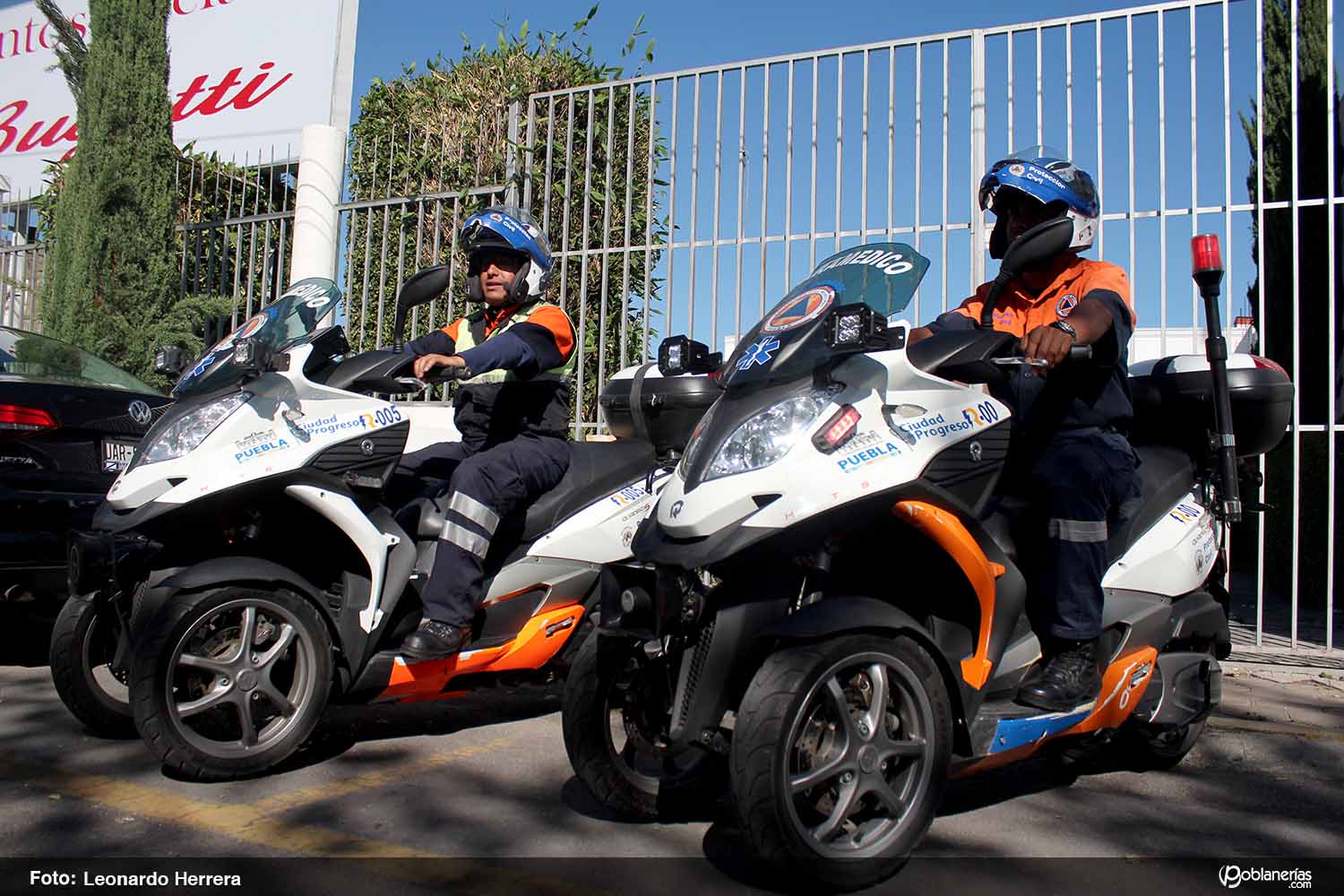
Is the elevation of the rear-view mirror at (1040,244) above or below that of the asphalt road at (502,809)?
above

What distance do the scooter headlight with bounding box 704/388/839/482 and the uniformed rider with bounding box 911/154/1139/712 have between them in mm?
661

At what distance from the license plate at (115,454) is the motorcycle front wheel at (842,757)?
384cm

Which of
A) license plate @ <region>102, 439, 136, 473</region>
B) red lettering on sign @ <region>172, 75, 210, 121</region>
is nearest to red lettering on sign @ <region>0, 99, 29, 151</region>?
red lettering on sign @ <region>172, 75, 210, 121</region>

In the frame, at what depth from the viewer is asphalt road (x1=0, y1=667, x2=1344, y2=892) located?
3066 mm

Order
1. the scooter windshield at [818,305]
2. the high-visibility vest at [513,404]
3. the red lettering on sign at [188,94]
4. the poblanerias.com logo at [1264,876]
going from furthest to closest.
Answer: the red lettering on sign at [188,94]
the high-visibility vest at [513,404]
the scooter windshield at [818,305]
the poblanerias.com logo at [1264,876]

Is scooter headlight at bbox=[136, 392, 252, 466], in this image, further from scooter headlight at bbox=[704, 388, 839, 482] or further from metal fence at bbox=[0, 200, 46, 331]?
metal fence at bbox=[0, 200, 46, 331]

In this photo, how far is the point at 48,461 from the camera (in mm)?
5098

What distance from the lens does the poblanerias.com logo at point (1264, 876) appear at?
9.57 ft

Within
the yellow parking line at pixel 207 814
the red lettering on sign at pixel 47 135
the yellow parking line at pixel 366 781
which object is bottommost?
the yellow parking line at pixel 207 814

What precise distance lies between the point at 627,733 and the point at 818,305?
1.35 m

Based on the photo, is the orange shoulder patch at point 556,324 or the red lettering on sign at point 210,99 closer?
the orange shoulder patch at point 556,324

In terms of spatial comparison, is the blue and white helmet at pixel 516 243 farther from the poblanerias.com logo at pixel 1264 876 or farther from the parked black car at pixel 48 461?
the poblanerias.com logo at pixel 1264 876

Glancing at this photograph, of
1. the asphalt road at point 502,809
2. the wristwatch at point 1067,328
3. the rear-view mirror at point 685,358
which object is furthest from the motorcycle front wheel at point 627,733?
the wristwatch at point 1067,328

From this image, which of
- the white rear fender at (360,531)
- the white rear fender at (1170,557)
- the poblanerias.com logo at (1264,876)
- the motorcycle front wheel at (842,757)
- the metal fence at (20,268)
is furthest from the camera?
the metal fence at (20,268)
